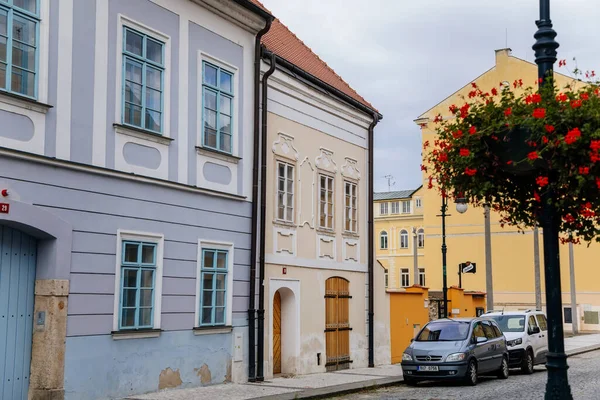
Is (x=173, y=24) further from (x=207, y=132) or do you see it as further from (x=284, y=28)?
(x=284, y=28)

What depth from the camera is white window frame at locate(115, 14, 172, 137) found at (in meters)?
12.9

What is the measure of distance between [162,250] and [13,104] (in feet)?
13.2

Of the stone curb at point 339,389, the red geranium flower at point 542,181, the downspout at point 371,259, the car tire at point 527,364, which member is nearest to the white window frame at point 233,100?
the stone curb at point 339,389

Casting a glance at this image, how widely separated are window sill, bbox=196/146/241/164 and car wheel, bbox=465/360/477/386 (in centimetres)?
704

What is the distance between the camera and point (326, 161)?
66.0 ft

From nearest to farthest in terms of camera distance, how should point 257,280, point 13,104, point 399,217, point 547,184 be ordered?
point 547,184, point 13,104, point 257,280, point 399,217

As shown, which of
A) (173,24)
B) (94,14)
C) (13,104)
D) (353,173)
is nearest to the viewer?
(13,104)

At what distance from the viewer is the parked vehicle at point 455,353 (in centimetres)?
1728

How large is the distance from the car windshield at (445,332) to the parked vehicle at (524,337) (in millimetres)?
3097

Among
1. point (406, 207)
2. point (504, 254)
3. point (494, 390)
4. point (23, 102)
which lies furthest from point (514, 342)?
point (406, 207)

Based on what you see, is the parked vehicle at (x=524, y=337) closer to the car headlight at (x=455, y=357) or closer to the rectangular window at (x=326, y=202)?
the car headlight at (x=455, y=357)

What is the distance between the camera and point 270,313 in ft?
56.2

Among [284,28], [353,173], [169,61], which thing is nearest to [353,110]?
[353,173]

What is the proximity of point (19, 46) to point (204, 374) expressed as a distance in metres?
7.02
